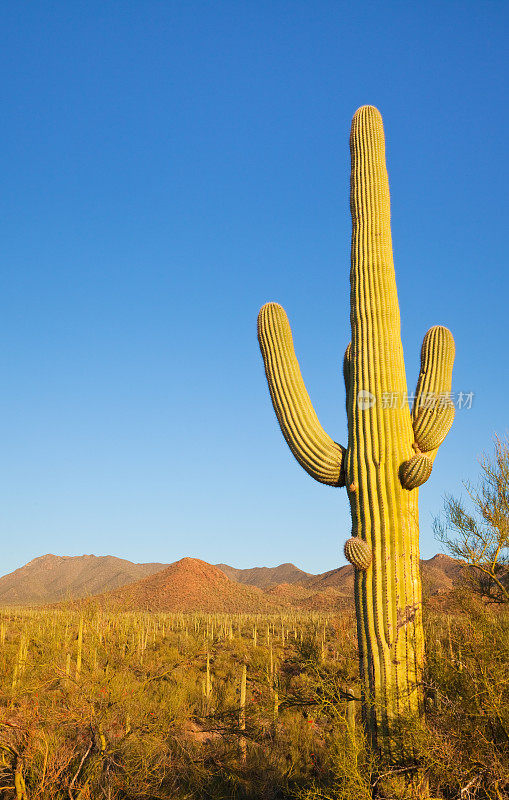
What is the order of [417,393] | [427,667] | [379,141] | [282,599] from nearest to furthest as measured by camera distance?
[427,667]
[417,393]
[379,141]
[282,599]

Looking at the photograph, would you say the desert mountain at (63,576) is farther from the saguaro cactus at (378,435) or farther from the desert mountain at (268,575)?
the saguaro cactus at (378,435)

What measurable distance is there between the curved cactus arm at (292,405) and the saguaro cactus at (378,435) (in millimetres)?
12

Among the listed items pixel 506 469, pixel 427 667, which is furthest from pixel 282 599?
pixel 427 667

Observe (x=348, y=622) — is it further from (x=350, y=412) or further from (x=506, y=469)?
(x=350, y=412)

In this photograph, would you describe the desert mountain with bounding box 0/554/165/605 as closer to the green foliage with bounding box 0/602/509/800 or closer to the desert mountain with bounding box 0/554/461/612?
the desert mountain with bounding box 0/554/461/612

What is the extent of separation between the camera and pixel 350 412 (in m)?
6.26

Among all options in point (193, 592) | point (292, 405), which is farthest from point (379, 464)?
point (193, 592)

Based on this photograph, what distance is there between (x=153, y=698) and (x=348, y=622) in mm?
10141

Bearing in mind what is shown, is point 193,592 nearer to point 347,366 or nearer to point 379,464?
point 347,366

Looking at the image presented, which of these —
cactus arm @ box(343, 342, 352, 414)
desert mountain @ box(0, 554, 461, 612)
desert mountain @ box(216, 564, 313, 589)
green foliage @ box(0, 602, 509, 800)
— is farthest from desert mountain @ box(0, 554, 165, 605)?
cactus arm @ box(343, 342, 352, 414)

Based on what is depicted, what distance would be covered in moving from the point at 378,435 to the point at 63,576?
97.9 meters

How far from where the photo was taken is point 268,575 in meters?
90.4

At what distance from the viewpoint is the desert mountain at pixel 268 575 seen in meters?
86.3

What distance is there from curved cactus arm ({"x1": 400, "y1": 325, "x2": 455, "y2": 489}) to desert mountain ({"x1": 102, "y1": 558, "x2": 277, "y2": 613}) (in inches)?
1704
